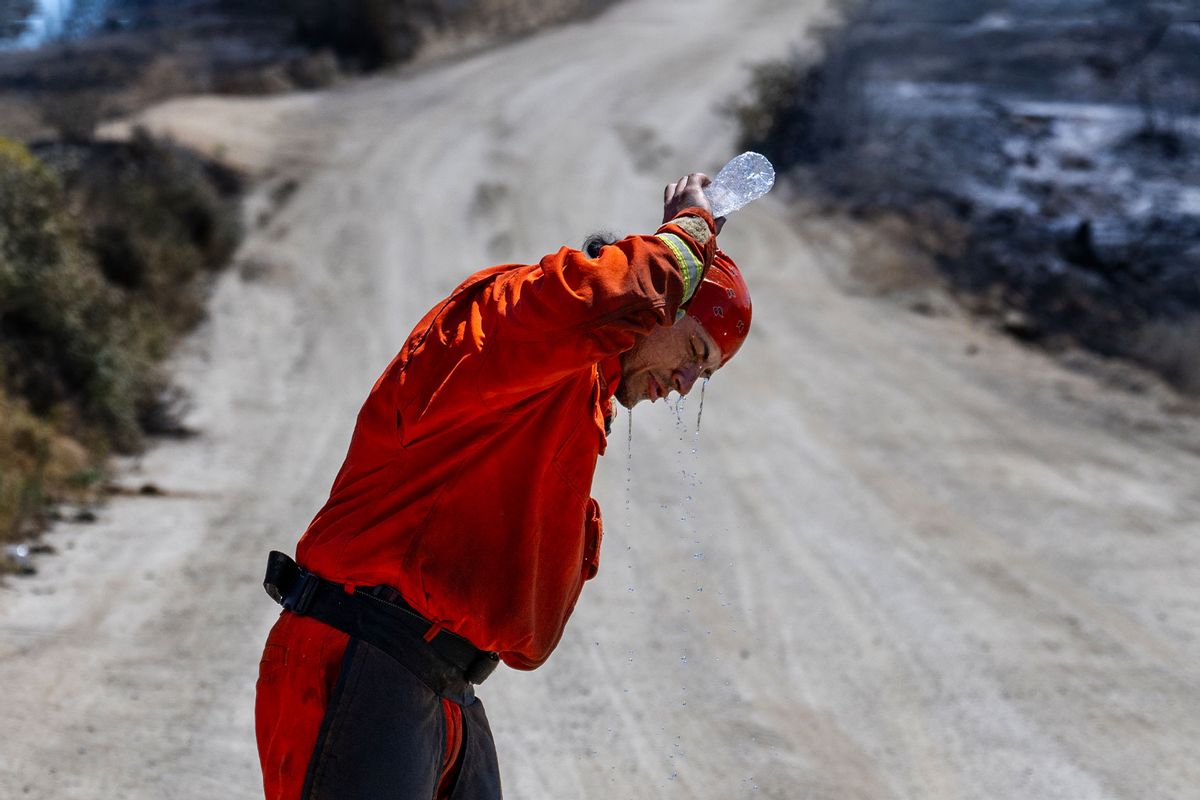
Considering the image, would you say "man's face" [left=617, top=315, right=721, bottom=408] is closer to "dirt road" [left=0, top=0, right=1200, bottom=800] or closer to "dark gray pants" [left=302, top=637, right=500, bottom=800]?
"dark gray pants" [left=302, top=637, right=500, bottom=800]

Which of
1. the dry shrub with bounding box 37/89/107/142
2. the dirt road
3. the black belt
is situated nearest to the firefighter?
the black belt

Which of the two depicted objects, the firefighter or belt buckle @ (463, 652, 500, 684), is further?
belt buckle @ (463, 652, 500, 684)

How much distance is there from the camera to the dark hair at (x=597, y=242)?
2.89 metres

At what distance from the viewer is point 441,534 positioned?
276 centimetres

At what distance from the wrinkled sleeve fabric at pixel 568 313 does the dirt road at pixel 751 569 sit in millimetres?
2897

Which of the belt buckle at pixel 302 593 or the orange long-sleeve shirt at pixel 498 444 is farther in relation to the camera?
the belt buckle at pixel 302 593

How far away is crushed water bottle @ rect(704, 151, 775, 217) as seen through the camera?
118 inches

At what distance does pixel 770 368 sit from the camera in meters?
11.8

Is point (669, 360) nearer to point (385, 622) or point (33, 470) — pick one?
point (385, 622)

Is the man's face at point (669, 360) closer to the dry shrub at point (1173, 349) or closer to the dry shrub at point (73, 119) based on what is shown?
the dry shrub at point (1173, 349)

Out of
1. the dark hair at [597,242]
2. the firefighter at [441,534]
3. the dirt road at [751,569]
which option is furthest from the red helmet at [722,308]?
the dirt road at [751,569]

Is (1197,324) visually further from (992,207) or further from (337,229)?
(337,229)

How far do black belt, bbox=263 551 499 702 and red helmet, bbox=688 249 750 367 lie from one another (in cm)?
93

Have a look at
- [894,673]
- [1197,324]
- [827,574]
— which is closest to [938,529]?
[827,574]
